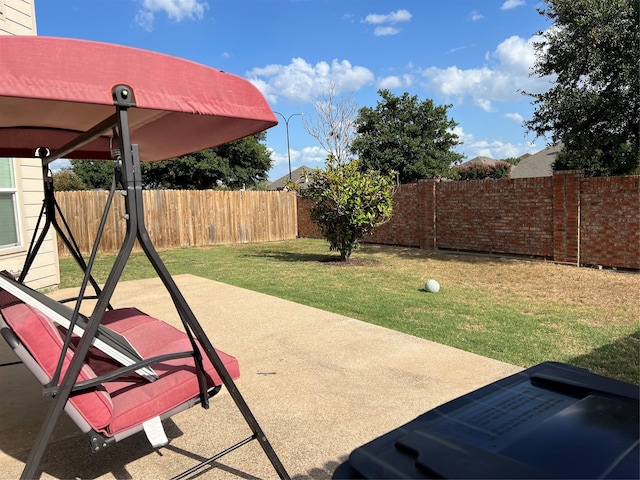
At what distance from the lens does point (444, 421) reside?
123cm

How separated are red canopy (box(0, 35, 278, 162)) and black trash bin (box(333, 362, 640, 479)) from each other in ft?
5.20

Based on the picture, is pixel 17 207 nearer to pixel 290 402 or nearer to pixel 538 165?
pixel 290 402

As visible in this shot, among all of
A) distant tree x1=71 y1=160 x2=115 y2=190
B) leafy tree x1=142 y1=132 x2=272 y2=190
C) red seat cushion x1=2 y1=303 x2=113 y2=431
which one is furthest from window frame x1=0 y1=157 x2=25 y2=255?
distant tree x1=71 y1=160 x2=115 y2=190

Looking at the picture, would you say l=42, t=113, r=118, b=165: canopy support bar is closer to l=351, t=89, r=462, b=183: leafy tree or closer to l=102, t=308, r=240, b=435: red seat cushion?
l=102, t=308, r=240, b=435: red seat cushion

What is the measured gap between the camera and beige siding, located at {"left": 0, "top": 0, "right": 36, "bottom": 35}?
21.7 ft

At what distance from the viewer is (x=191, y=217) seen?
53.4ft

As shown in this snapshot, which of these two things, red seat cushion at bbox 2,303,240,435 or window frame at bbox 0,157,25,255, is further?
window frame at bbox 0,157,25,255

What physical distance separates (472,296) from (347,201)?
14.3 ft

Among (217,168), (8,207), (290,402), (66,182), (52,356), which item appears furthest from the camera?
(217,168)

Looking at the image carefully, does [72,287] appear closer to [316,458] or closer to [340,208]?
[340,208]

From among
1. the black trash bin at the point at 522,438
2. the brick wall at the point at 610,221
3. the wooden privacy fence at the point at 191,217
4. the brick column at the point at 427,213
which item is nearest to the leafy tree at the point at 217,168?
the wooden privacy fence at the point at 191,217

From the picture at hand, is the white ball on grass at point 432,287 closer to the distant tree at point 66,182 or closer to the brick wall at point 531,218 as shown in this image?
the brick wall at point 531,218

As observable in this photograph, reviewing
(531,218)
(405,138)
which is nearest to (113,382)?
(531,218)

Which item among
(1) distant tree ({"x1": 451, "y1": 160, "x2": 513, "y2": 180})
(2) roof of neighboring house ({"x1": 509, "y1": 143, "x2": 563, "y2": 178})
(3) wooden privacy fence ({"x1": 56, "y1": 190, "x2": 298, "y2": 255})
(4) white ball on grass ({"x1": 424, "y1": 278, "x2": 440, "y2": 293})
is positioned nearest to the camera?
(4) white ball on grass ({"x1": 424, "y1": 278, "x2": 440, "y2": 293})
